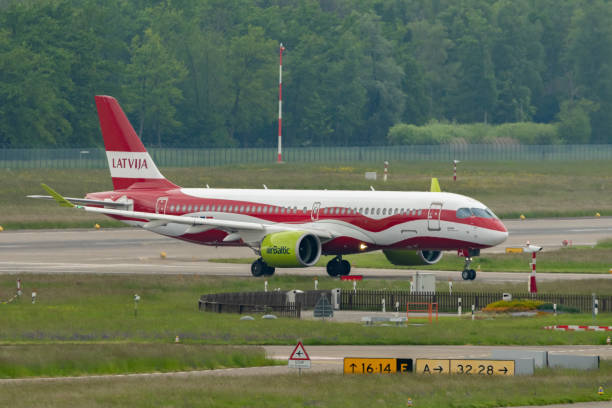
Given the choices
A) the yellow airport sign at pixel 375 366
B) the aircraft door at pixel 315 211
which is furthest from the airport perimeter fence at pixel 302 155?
the yellow airport sign at pixel 375 366

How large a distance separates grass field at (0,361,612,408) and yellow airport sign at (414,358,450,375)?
74 centimetres

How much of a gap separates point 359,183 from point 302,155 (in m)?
39.5

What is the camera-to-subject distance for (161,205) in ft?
238

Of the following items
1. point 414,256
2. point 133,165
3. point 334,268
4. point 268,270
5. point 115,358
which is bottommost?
point 115,358

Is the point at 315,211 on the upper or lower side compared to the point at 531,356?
upper

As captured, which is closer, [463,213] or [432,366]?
[432,366]

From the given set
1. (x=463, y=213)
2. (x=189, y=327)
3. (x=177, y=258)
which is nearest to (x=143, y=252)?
(x=177, y=258)

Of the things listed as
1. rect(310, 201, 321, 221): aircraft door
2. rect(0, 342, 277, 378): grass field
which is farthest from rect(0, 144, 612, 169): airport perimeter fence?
rect(0, 342, 277, 378): grass field

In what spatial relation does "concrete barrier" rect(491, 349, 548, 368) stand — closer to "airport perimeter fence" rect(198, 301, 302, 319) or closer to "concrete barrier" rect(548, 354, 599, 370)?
"concrete barrier" rect(548, 354, 599, 370)

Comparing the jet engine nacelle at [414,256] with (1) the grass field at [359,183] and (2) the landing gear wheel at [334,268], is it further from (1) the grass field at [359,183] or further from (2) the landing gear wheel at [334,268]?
(1) the grass field at [359,183]

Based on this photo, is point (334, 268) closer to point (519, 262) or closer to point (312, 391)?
point (519, 262)

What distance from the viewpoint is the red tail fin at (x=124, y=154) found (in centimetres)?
7512

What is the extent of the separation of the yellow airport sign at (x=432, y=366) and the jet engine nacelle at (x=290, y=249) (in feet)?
91.9

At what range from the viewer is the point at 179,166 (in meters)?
157
